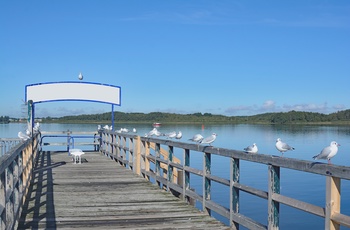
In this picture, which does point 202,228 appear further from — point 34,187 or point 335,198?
point 34,187

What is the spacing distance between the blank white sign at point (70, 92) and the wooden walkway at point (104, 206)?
9496 mm

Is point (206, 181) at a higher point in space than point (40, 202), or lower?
higher

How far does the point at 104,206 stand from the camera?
847 centimetres

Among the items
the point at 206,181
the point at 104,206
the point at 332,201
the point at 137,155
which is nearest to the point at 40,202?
the point at 104,206

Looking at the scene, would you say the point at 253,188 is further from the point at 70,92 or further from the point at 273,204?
the point at 70,92

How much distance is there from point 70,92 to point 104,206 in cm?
1452

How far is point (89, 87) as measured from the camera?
22484 millimetres

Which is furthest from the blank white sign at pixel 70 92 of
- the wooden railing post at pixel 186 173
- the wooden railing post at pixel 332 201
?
the wooden railing post at pixel 332 201

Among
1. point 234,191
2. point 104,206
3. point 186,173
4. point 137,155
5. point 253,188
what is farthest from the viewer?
point 137,155

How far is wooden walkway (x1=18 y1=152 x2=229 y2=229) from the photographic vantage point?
6.97 m

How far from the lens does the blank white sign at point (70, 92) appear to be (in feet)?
72.5

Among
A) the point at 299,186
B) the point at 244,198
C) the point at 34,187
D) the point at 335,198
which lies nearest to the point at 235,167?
the point at 335,198

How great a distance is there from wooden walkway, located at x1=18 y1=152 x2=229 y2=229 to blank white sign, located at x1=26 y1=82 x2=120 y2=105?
9.50m

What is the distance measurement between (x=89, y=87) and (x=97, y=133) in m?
3.10
